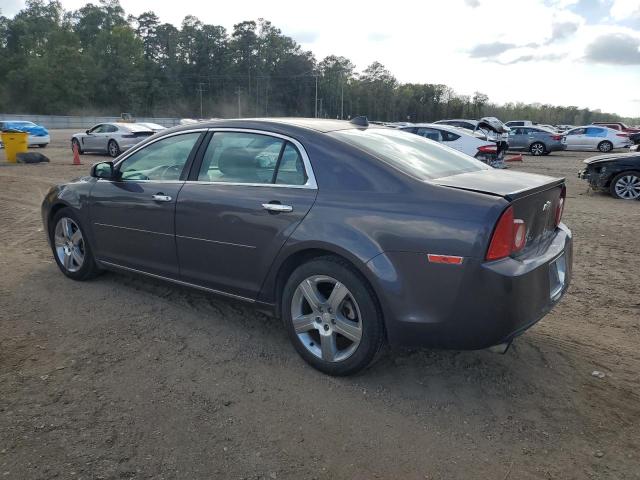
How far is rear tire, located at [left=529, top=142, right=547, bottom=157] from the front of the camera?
25.9 metres

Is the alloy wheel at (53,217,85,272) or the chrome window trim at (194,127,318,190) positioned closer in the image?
the chrome window trim at (194,127,318,190)

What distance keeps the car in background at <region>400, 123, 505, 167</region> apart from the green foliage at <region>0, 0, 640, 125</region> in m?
82.6

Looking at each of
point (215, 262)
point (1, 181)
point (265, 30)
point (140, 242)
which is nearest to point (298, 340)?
point (215, 262)

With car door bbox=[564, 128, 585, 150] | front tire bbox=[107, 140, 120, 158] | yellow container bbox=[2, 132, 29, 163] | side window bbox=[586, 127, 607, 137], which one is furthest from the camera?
car door bbox=[564, 128, 585, 150]

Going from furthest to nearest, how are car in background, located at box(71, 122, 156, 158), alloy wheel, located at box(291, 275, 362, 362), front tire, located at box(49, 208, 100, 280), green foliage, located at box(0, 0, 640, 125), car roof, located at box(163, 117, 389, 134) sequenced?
green foliage, located at box(0, 0, 640, 125) < car in background, located at box(71, 122, 156, 158) < front tire, located at box(49, 208, 100, 280) < car roof, located at box(163, 117, 389, 134) < alloy wheel, located at box(291, 275, 362, 362)

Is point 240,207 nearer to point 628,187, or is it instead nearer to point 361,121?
point 361,121

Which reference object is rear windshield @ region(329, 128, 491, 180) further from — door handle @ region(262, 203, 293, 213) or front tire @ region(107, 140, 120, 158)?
front tire @ region(107, 140, 120, 158)

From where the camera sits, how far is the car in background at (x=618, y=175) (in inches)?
431

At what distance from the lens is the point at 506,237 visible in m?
2.75

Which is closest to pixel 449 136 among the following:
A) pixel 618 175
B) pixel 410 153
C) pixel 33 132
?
pixel 618 175

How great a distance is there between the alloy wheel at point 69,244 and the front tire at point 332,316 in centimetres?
259

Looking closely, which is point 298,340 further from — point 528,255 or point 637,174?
point 637,174

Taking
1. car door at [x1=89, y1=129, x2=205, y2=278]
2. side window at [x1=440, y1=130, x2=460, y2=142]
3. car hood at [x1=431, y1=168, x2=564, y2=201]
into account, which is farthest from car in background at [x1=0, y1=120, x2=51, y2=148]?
car hood at [x1=431, y1=168, x2=564, y2=201]

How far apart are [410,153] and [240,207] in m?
1.25
